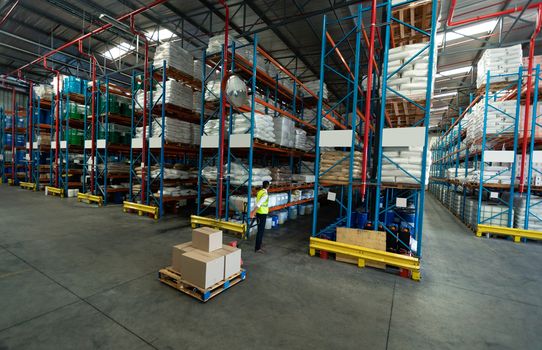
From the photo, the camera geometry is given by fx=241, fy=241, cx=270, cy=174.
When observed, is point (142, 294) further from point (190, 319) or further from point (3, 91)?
point (3, 91)

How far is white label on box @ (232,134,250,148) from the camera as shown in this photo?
21.5ft

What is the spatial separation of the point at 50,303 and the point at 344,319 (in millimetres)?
3931

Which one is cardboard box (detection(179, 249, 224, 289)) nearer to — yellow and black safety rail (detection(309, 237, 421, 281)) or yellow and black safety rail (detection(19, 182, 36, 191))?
yellow and black safety rail (detection(309, 237, 421, 281))

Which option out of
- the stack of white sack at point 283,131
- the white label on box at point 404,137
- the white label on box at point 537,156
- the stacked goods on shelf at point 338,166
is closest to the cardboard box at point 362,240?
the stacked goods on shelf at point 338,166

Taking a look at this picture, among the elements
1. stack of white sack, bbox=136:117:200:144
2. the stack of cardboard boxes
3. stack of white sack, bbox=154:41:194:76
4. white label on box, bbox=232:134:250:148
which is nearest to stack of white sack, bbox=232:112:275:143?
white label on box, bbox=232:134:250:148

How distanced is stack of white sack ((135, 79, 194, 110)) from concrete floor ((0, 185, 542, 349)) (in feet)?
15.6

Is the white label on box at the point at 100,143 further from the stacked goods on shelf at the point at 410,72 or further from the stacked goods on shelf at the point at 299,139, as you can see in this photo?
the stacked goods on shelf at the point at 410,72

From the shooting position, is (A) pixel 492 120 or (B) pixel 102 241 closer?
(B) pixel 102 241

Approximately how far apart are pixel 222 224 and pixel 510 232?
28.5 ft

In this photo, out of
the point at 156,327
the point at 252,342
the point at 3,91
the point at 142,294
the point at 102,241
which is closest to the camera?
the point at 252,342

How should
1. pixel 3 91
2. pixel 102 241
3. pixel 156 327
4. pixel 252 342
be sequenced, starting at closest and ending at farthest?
1. pixel 252 342
2. pixel 156 327
3. pixel 102 241
4. pixel 3 91

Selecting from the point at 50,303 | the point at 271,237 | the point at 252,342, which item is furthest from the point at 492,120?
the point at 50,303

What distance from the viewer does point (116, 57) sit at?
14.3 m

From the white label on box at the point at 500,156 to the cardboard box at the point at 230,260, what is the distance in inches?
336
